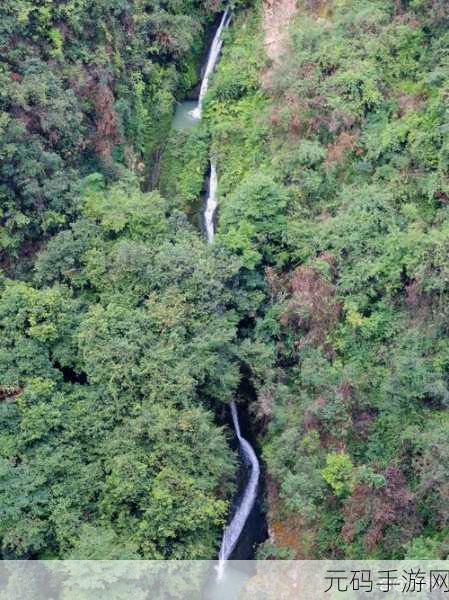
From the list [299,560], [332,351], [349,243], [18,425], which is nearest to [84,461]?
[18,425]

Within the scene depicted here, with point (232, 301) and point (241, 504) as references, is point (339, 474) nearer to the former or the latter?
point (241, 504)

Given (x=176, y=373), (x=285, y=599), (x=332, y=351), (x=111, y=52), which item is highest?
(x=111, y=52)

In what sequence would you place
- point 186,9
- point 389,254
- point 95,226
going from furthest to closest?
point 186,9
point 95,226
point 389,254

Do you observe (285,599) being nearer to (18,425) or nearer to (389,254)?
(18,425)

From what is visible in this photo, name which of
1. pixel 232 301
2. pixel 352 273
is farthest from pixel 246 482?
pixel 352 273

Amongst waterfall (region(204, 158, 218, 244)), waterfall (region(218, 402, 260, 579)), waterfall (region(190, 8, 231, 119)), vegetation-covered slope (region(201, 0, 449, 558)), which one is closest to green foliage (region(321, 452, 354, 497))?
vegetation-covered slope (region(201, 0, 449, 558))

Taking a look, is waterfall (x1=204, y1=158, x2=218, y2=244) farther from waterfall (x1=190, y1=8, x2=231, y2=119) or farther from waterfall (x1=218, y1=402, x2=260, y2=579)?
waterfall (x1=218, y1=402, x2=260, y2=579)

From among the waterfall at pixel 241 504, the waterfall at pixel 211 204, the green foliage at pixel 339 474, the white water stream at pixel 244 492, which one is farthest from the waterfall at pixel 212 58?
the green foliage at pixel 339 474

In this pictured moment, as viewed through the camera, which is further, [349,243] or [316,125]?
[316,125]
